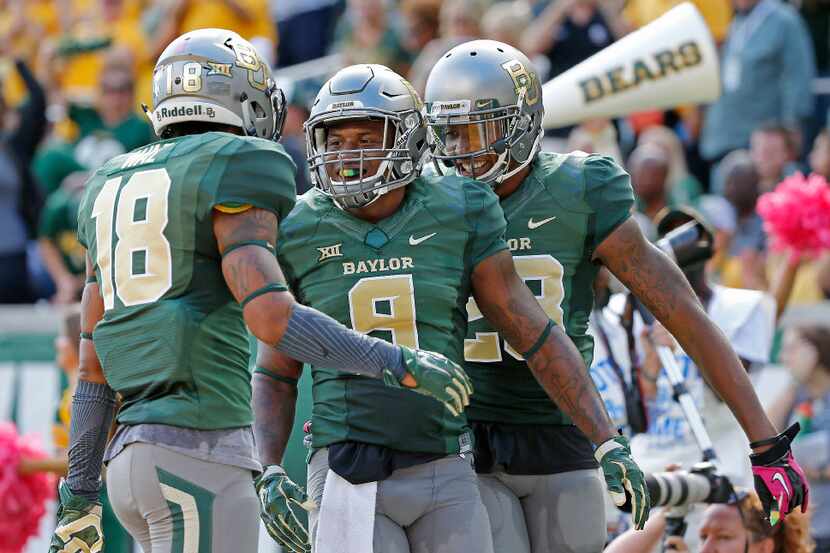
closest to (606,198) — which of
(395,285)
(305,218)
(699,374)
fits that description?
(395,285)

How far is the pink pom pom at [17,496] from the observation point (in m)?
6.60

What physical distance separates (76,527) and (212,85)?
124 cm

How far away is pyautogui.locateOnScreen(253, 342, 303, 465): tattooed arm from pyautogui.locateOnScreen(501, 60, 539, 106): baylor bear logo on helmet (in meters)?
1.06

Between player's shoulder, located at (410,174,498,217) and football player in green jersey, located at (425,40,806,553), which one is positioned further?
football player in green jersey, located at (425,40,806,553)

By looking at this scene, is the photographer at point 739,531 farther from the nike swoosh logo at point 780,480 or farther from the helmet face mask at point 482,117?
the helmet face mask at point 482,117

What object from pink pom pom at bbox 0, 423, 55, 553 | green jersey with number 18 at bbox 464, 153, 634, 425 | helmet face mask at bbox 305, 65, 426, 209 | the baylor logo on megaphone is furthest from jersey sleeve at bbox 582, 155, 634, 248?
pink pom pom at bbox 0, 423, 55, 553

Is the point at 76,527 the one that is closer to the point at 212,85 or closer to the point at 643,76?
the point at 212,85

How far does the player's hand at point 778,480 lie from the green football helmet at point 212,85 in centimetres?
169

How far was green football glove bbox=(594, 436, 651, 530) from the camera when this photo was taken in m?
4.18

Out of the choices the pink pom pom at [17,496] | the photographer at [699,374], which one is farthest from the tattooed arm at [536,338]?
the pink pom pom at [17,496]

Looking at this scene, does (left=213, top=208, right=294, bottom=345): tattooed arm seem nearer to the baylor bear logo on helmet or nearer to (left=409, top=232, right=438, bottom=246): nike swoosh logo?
(left=409, top=232, right=438, bottom=246): nike swoosh logo

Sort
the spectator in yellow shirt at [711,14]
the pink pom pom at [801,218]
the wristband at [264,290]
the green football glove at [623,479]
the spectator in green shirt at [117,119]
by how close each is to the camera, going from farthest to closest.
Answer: the spectator in yellow shirt at [711,14]
the spectator in green shirt at [117,119]
the pink pom pom at [801,218]
the green football glove at [623,479]
the wristband at [264,290]

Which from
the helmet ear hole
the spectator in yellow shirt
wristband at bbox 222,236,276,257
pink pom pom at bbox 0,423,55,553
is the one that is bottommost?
pink pom pom at bbox 0,423,55,553

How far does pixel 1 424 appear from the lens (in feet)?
22.4
